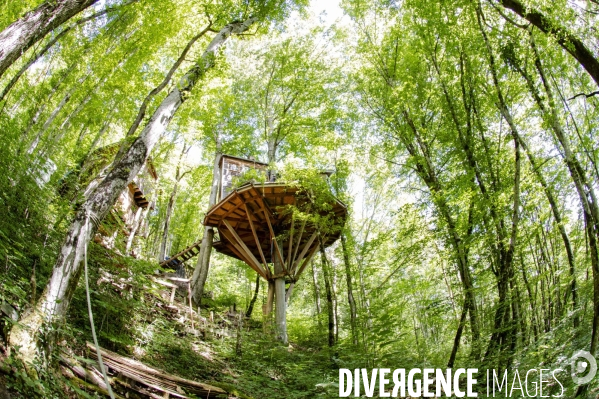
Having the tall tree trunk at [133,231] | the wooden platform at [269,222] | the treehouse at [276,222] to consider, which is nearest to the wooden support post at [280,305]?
the treehouse at [276,222]

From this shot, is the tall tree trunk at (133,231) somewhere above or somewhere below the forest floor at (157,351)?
above

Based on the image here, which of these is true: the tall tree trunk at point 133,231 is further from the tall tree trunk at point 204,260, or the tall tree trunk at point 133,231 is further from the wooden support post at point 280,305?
the wooden support post at point 280,305

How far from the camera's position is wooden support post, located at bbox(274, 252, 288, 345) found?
33.3ft

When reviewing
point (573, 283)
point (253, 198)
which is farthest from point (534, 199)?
point (253, 198)

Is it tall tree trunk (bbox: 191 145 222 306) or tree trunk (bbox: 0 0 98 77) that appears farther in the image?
tall tree trunk (bbox: 191 145 222 306)

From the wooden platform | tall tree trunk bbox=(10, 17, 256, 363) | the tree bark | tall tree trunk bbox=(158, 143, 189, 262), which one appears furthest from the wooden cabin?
the tree bark

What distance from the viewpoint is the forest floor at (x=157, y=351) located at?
2877mm

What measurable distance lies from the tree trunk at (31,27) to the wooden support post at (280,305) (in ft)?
29.0

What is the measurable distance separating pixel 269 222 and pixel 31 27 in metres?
8.38

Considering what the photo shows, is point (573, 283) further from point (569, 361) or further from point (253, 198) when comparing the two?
point (253, 198)

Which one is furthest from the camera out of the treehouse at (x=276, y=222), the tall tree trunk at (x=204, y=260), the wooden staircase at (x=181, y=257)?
the wooden staircase at (x=181, y=257)

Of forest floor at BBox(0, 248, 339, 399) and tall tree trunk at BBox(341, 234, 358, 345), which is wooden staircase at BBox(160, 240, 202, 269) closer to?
forest floor at BBox(0, 248, 339, 399)

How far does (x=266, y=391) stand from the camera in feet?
18.1

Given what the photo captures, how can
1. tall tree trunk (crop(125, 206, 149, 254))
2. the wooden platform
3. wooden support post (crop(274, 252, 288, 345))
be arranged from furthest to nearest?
the wooden platform < wooden support post (crop(274, 252, 288, 345)) < tall tree trunk (crop(125, 206, 149, 254))
